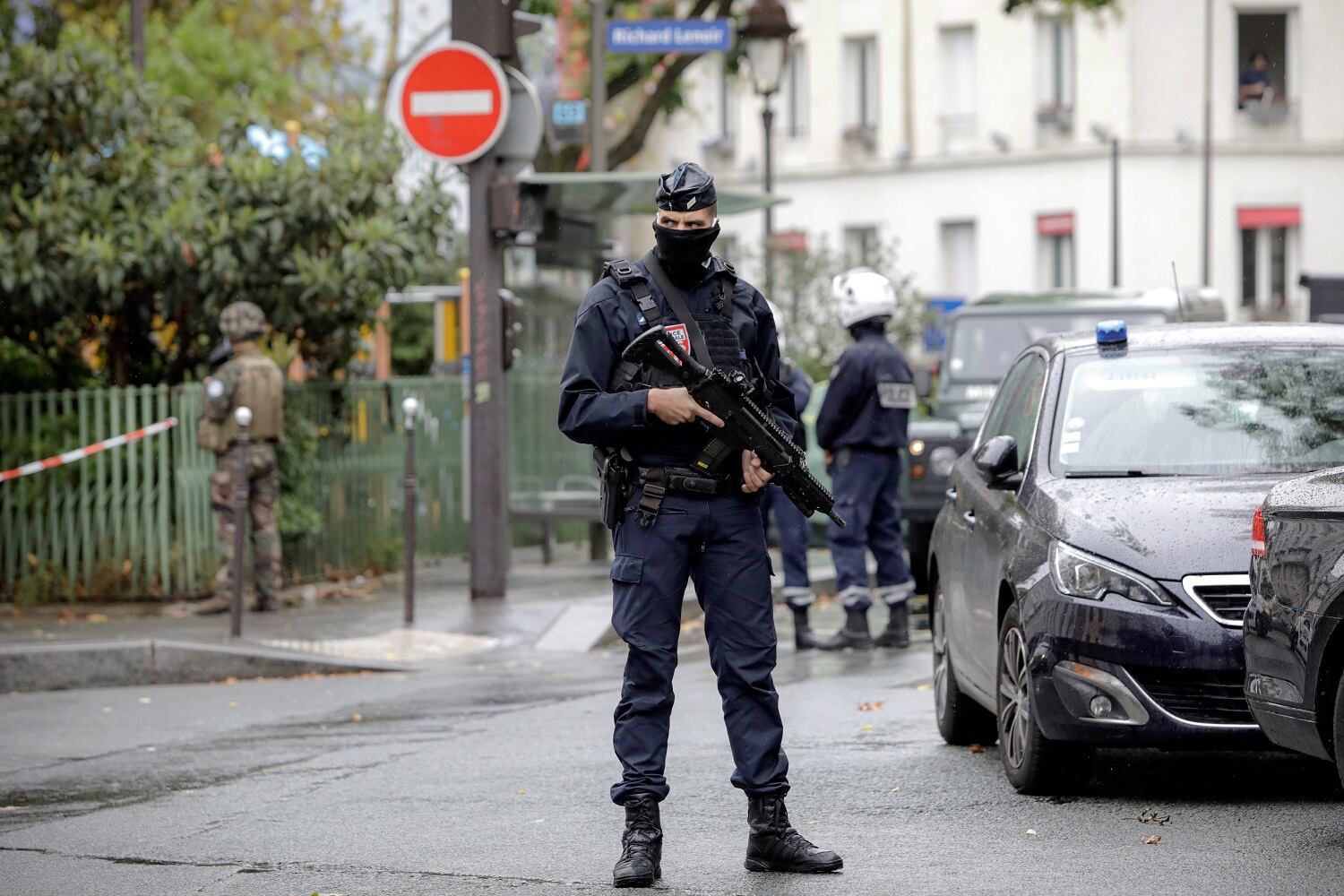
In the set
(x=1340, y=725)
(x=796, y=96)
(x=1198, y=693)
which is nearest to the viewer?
(x=1340, y=725)

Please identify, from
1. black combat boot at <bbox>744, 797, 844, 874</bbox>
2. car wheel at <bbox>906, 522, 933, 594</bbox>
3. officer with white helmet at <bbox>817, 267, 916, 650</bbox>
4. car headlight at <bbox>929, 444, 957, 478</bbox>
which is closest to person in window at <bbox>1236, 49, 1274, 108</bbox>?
car wheel at <bbox>906, 522, 933, 594</bbox>

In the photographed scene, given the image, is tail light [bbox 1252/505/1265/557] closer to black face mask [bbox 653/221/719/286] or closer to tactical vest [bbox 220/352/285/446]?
black face mask [bbox 653/221/719/286]

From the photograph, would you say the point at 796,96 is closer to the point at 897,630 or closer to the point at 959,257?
the point at 959,257

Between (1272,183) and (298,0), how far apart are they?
65.5 ft

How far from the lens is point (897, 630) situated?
11773 millimetres

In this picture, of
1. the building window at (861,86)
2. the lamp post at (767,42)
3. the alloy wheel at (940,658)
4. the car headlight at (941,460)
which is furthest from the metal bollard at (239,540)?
the building window at (861,86)

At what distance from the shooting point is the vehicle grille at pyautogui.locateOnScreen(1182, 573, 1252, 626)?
6438 mm

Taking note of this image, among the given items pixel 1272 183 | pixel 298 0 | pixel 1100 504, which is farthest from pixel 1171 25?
pixel 1100 504

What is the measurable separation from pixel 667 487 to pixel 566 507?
965 centimetres

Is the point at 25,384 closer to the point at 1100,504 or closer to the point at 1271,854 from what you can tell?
the point at 1100,504

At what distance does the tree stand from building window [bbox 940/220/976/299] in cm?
3292

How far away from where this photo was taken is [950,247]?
46.9 meters

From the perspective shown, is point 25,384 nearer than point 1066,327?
Yes

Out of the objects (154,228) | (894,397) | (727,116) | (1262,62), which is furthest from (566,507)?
(727,116)
